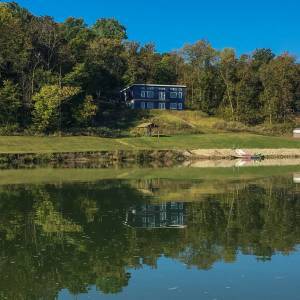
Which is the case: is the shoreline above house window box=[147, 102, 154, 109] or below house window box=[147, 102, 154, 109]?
below

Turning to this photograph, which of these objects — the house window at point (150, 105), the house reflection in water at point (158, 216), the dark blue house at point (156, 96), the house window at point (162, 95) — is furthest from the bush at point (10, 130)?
the house reflection in water at point (158, 216)

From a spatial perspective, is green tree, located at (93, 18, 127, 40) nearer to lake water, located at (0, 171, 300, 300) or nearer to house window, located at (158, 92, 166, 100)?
house window, located at (158, 92, 166, 100)

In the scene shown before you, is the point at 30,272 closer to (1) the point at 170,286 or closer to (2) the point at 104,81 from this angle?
(1) the point at 170,286

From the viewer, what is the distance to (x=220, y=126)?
383 ft

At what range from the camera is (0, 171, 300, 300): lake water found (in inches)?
524

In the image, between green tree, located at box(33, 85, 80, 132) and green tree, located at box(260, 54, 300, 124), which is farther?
green tree, located at box(260, 54, 300, 124)

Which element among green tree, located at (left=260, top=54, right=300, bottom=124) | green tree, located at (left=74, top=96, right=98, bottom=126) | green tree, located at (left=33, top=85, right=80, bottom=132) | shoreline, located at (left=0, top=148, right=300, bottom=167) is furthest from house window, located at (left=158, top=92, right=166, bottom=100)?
shoreline, located at (left=0, top=148, right=300, bottom=167)

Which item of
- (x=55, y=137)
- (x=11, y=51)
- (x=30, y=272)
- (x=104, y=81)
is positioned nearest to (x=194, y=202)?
(x=30, y=272)

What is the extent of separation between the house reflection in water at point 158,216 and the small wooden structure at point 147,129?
75.1 m

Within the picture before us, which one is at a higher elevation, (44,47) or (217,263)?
(44,47)

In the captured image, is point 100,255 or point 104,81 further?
point 104,81

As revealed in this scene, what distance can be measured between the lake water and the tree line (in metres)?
69.9

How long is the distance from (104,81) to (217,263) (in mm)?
121151

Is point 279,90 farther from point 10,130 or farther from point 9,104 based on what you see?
point 10,130
